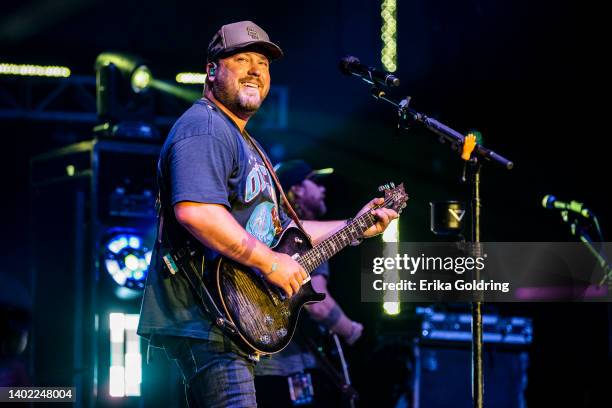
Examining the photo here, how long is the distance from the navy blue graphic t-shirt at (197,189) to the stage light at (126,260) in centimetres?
234

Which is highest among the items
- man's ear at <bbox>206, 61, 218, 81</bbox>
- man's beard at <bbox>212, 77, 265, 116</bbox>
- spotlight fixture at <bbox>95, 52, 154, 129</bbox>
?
spotlight fixture at <bbox>95, 52, 154, 129</bbox>

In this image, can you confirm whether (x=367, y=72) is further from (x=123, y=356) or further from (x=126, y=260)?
(x=123, y=356)

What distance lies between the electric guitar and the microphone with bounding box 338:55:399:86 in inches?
34.0

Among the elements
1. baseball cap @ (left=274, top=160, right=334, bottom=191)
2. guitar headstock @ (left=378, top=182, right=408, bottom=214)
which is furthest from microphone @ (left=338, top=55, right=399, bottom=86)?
baseball cap @ (left=274, top=160, right=334, bottom=191)

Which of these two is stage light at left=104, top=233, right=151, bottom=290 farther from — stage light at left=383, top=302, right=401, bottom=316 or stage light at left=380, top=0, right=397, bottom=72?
stage light at left=380, top=0, right=397, bottom=72

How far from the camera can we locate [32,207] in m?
6.00

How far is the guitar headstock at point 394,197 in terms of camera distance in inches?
154

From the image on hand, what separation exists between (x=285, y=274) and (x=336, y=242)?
0.64 meters

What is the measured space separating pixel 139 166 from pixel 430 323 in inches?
96.9

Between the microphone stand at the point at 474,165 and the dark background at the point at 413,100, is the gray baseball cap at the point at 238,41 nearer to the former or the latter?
the microphone stand at the point at 474,165

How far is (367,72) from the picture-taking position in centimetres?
392

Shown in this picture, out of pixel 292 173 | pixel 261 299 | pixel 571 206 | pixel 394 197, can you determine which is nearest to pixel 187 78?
pixel 292 173

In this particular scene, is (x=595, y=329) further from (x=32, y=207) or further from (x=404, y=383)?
(x=32, y=207)

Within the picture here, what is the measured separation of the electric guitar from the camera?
3018mm
